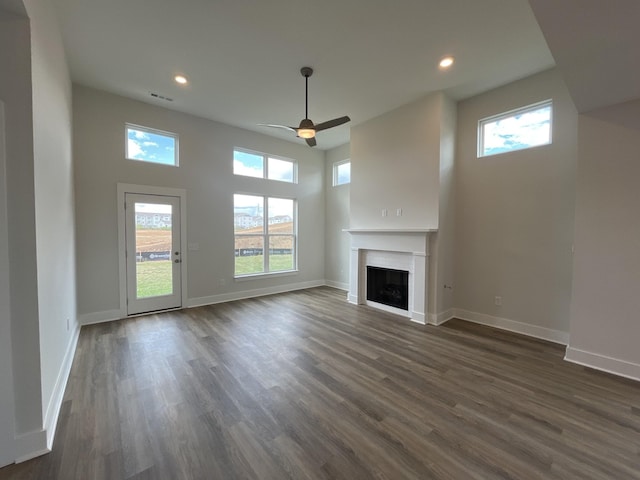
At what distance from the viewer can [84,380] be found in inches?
98.7

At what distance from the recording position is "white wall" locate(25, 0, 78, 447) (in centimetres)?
178

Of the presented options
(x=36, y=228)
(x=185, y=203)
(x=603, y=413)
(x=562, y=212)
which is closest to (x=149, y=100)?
(x=185, y=203)

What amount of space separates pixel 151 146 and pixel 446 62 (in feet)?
15.8

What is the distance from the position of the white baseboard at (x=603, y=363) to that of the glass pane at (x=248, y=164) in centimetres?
582

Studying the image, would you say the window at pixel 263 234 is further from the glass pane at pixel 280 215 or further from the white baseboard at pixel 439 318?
the white baseboard at pixel 439 318

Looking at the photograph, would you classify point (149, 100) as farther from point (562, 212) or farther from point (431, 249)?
point (562, 212)

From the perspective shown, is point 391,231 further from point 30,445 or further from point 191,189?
point 30,445

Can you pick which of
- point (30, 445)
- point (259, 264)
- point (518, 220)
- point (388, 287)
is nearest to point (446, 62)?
point (518, 220)

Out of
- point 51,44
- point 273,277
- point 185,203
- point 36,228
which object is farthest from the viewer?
point 273,277

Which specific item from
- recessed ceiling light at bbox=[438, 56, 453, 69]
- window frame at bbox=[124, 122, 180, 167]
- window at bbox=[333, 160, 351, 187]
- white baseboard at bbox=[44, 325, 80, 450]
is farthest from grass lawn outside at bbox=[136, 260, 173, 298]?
recessed ceiling light at bbox=[438, 56, 453, 69]

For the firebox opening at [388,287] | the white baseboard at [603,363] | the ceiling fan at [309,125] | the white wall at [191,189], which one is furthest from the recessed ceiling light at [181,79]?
the white baseboard at [603,363]

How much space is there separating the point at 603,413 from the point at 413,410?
1506mm

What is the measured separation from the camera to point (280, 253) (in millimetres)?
6293

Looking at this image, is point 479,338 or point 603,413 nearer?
point 603,413
